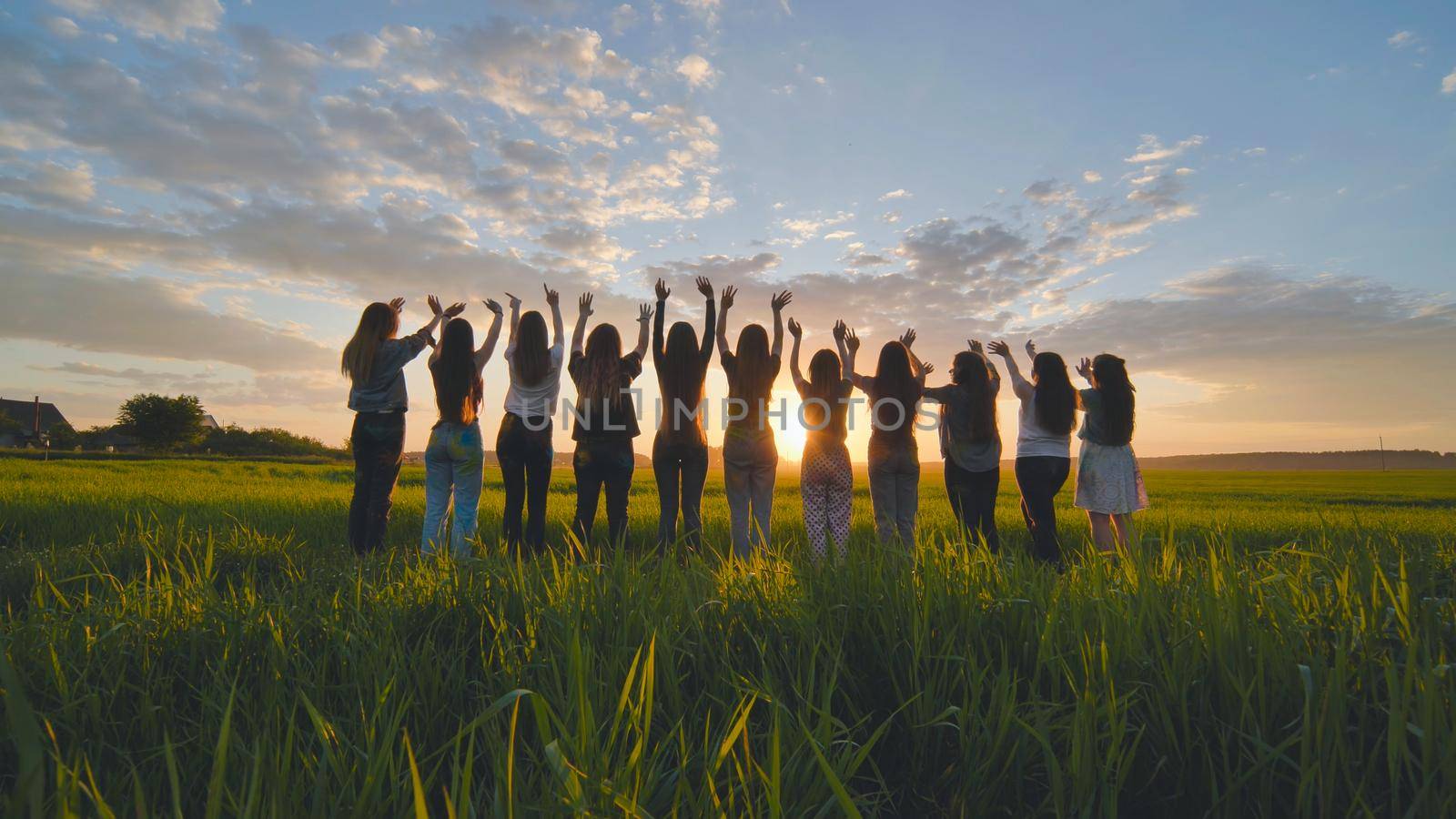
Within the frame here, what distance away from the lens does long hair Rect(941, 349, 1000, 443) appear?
7.49 m

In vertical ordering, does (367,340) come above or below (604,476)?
above

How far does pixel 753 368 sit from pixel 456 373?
10.2 ft

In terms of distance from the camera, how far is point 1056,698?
83.4 inches

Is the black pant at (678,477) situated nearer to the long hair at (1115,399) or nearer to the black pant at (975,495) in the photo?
the black pant at (975,495)

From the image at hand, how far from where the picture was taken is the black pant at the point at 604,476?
691 cm

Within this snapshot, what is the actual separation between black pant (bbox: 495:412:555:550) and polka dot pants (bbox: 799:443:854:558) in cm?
278

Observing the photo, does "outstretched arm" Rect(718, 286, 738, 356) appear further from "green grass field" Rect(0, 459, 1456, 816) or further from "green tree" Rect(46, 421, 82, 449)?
"green tree" Rect(46, 421, 82, 449)

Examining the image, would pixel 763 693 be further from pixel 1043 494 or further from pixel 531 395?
pixel 1043 494

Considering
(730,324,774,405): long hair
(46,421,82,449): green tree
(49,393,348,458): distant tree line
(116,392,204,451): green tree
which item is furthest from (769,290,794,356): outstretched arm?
(46,421,82,449): green tree

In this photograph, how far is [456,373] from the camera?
23.0 ft

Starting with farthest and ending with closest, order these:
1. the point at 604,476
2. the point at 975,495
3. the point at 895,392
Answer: the point at 975,495 → the point at 895,392 → the point at 604,476

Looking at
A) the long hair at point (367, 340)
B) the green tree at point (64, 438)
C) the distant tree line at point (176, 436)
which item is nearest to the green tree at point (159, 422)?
the distant tree line at point (176, 436)

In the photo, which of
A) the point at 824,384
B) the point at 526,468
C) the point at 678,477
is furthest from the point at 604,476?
the point at 824,384

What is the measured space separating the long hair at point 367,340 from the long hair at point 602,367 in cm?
210
